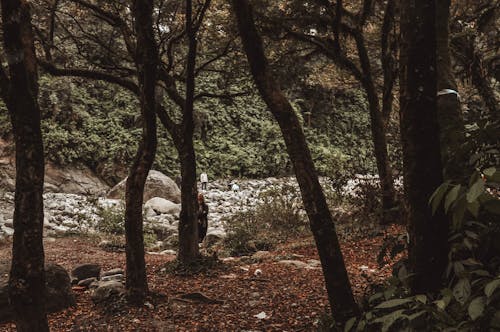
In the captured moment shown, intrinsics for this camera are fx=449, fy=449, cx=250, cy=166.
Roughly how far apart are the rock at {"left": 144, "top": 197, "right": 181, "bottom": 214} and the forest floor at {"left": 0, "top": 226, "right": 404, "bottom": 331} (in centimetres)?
715

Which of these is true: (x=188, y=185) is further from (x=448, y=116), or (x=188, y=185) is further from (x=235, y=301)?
(x=448, y=116)

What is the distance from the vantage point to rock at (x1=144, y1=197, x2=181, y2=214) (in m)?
15.7

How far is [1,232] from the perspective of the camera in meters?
11.9

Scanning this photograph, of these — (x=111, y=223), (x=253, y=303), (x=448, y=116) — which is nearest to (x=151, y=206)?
(x=111, y=223)

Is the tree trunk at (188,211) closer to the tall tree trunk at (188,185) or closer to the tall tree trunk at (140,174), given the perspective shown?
the tall tree trunk at (188,185)

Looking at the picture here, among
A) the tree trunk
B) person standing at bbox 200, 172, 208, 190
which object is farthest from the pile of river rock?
the tree trunk

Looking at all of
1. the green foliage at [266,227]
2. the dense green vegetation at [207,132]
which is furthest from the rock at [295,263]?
the dense green vegetation at [207,132]

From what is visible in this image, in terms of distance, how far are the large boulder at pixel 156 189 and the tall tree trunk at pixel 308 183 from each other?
14.3 m

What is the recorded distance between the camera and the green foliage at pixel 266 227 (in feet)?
32.8

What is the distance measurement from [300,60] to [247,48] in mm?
7654

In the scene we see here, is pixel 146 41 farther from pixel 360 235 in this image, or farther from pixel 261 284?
pixel 360 235

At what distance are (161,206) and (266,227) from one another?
5422 millimetres

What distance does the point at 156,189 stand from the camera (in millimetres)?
17781

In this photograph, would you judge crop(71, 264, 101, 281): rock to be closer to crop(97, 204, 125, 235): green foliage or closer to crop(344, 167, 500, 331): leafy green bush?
crop(97, 204, 125, 235): green foliage
